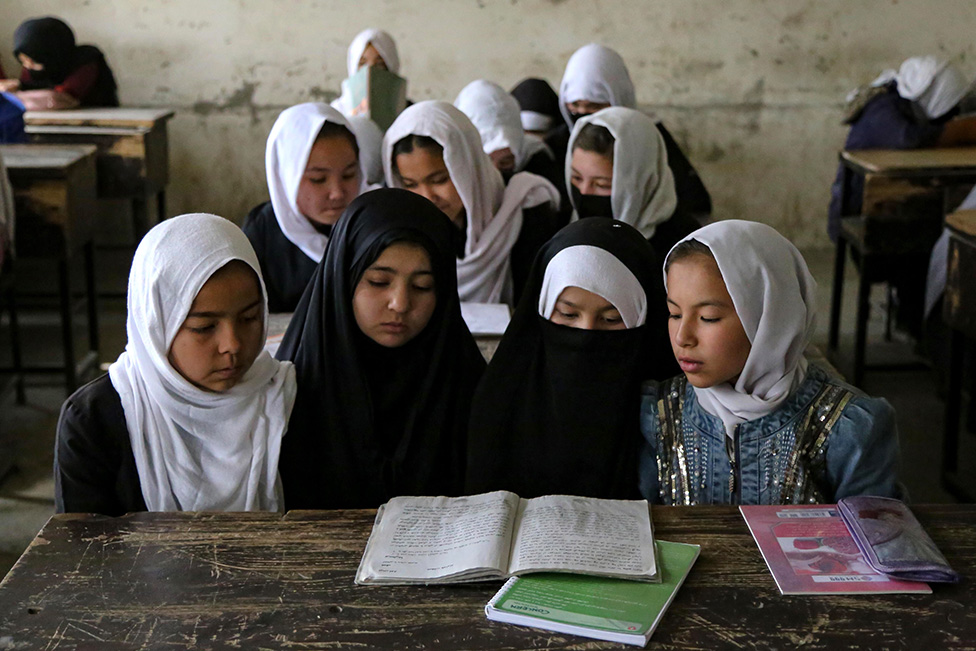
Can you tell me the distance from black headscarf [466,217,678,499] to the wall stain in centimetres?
580

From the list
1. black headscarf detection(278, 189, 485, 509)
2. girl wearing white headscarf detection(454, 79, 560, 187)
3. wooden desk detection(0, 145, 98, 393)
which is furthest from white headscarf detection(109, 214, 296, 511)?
girl wearing white headscarf detection(454, 79, 560, 187)

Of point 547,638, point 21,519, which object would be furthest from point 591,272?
point 21,519

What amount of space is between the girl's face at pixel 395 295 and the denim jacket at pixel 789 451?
0.50 meters

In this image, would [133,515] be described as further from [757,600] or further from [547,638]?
[757,600]

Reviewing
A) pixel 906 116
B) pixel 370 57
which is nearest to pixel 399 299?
pixel 906 116

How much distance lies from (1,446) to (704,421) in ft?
10.0

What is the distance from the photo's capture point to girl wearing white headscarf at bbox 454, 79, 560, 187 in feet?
14.3

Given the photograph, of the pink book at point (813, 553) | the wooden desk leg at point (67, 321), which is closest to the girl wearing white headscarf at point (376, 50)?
the wooden desk leg at point (67, 321)

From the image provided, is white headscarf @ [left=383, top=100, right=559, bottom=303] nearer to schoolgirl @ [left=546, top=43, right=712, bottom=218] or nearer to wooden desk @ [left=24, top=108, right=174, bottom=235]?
schoolgirl @ [left=546, top=43, right=712, bottom=218]

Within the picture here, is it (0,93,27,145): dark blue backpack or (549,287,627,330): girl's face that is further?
(0,93,27,145): dark blue backpack

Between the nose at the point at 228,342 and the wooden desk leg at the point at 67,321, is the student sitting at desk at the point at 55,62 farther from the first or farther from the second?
the nose at the point at 228,342

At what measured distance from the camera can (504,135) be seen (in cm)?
441

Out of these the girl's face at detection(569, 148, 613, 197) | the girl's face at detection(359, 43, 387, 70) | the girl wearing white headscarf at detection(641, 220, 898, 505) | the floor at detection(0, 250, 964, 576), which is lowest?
the floor at detection(0, 250, 964, 576)

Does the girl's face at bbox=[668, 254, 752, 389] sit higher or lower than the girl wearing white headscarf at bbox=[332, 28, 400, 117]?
lower
